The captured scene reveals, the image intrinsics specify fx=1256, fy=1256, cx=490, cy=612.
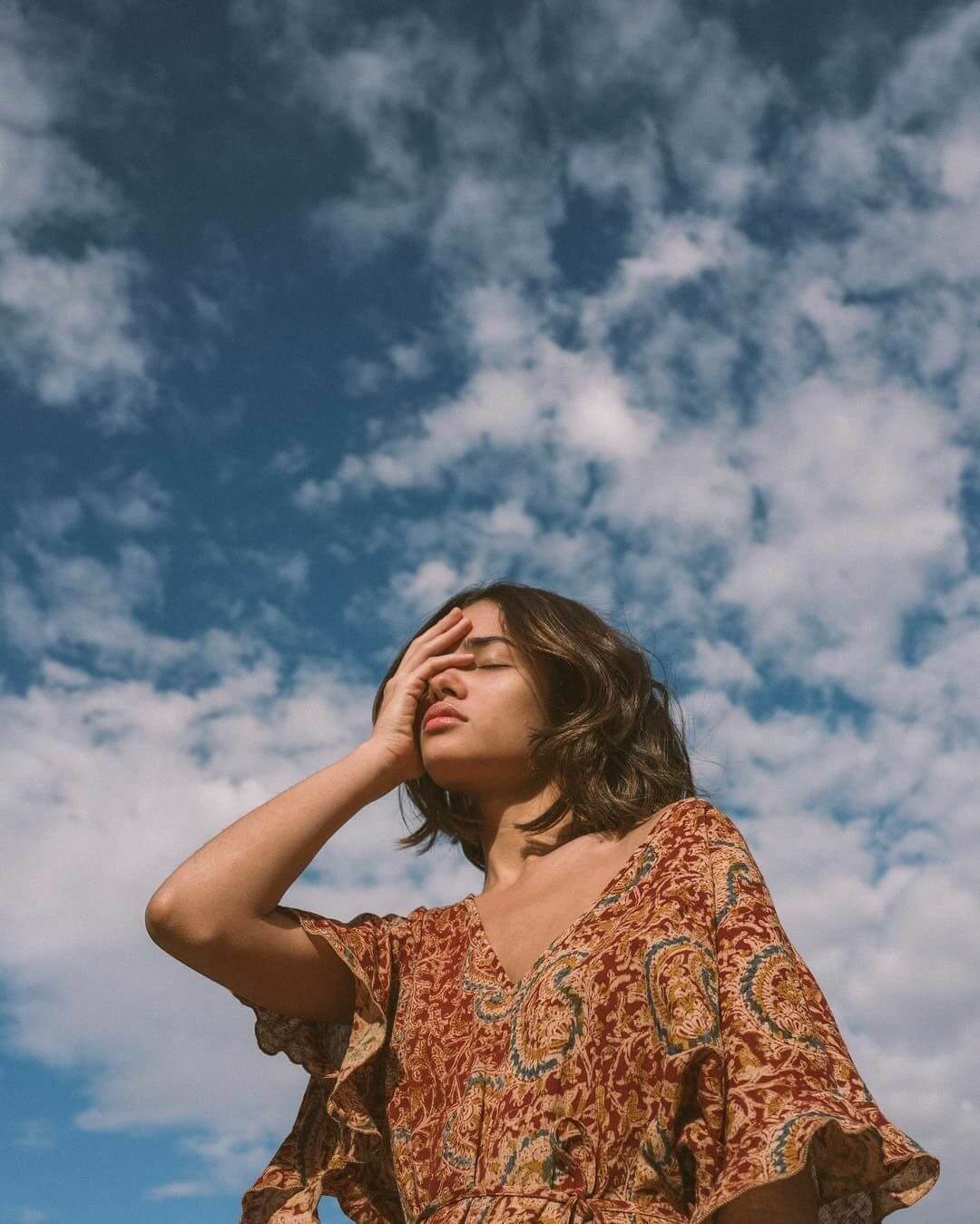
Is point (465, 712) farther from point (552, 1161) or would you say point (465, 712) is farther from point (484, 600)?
point (552, 1161)

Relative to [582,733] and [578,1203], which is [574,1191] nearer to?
[578,1203]

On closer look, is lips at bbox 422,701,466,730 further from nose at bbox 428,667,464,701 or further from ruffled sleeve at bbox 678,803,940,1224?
ruffled sleeve at bbox 678,803,940,1224

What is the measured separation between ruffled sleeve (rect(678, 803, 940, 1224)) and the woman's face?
102cm

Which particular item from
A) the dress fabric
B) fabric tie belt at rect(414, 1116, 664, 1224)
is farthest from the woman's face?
fabric tie belt at rect(414, 1116, 664, 1224)

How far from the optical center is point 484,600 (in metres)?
4.08

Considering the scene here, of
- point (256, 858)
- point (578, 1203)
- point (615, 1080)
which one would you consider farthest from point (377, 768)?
point (578, 1203)

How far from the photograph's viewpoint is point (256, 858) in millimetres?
3166

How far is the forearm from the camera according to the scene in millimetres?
3086

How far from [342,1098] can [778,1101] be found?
1265 millimetres

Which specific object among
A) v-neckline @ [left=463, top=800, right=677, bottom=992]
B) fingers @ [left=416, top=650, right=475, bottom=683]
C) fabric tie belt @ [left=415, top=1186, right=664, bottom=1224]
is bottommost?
fabric tie belt @ [left=415, top=1186, right=664, bottom=1224]

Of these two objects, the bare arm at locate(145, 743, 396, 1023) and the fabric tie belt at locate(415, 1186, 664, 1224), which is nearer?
the fabric tie belt at locate(415, 1186, 664, 1224)

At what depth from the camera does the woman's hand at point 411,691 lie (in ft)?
11.7

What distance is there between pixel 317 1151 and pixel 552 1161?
1.01 metres

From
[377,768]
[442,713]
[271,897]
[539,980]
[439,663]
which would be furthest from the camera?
[439,663]
